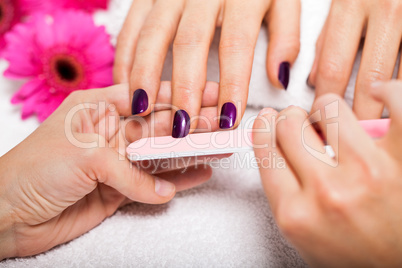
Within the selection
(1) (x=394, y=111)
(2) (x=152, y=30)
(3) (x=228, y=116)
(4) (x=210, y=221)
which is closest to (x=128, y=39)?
(2) (x=152, y=30)

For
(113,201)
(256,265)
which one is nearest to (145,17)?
(113,201)

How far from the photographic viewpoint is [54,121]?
551mm

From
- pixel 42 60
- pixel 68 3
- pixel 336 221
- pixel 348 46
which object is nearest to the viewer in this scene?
pixel 336 221

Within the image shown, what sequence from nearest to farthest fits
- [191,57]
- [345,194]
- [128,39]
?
[345,194]
[191,57]
[128,39]

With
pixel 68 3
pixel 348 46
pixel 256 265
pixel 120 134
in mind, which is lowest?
pixel 256 265

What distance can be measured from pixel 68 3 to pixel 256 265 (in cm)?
72

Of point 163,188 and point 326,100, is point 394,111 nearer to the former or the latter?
point 326,100

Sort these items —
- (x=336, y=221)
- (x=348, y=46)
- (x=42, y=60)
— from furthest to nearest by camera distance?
(x=42, y=60) → (x=348, y=46) → (x=336, y=221)

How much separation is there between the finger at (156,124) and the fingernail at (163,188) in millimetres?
93

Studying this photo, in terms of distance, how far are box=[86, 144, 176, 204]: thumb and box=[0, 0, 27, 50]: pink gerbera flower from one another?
20.3 inches

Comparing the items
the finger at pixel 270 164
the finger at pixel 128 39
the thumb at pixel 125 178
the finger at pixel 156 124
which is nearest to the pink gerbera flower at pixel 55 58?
the finger at pixel 128 39

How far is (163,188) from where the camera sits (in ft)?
1.87

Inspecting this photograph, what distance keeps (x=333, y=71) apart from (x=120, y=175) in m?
0.41

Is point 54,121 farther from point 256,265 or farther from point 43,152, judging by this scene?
point 256,265
